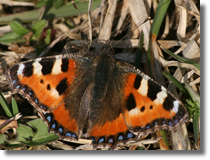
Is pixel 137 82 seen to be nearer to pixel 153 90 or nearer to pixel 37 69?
pixel 153 90

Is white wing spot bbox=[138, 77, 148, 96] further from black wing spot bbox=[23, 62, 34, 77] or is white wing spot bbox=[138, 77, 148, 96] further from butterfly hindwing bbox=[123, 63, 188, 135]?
black wing spot bbox=[23, 62, 34, 77]

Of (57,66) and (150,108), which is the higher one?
(57,66)

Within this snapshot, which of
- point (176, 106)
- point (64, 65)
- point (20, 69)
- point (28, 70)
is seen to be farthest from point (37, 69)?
point (176, 106)

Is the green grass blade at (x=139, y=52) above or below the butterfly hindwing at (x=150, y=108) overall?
above

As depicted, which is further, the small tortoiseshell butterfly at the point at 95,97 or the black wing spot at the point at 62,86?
the black wing spot at the point at 62,86

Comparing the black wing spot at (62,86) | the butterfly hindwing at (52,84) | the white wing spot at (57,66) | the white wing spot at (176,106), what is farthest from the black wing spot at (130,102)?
the white wing spot at (57,66)

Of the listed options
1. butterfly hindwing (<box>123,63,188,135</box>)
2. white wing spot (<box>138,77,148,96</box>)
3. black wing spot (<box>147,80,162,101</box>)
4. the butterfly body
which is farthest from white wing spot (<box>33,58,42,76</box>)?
black wing spot (<box>147,80,162,101</box>)

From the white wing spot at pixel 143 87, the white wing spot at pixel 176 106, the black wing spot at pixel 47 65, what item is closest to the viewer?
the white wing spot at pixel 176 106

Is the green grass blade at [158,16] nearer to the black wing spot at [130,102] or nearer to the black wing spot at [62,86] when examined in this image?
the black wing spot at [130,102]
